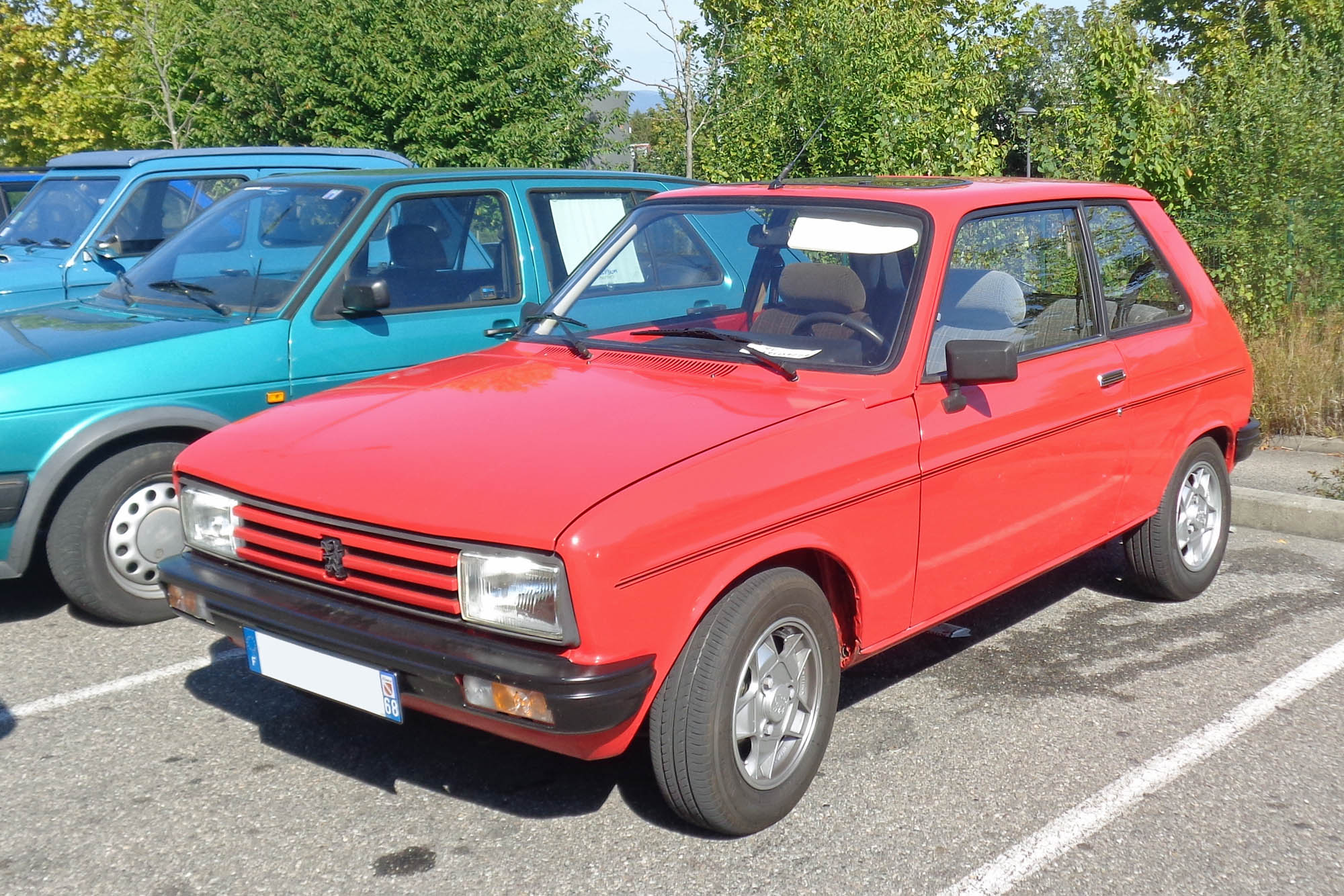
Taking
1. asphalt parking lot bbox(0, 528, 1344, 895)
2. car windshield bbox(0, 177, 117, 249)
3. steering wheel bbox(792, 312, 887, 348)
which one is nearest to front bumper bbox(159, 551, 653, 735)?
asphalt parking lot bbox(0, 528, 1344, 895)

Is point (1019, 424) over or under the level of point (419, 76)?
Result: under

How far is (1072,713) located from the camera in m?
4.29

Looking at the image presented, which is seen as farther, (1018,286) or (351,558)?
(1018,286)

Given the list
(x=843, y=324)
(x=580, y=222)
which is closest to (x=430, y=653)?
(x=843, y=324)

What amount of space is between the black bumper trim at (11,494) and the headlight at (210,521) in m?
1.37

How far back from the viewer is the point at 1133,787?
147 inches

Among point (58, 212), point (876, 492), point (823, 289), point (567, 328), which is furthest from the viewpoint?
point (58, 212)

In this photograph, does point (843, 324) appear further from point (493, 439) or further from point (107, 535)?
point (107, 535)

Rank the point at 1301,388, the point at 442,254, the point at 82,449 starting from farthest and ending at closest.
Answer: the point at 1301,388, the point at 442,254, the point at 82,449

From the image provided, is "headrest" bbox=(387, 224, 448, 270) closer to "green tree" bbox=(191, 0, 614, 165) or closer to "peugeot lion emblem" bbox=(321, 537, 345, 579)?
"peugeot lion emblem" bbox=(321, 537, 345, 579)

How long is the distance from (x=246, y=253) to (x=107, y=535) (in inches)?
61.2

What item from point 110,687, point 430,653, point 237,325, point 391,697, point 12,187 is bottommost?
point 110,687

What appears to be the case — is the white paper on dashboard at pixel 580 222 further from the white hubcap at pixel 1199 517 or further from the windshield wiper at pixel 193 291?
the white hubcap at pixel 1199 517

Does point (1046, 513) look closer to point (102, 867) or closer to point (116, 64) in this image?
point (102, 867)
